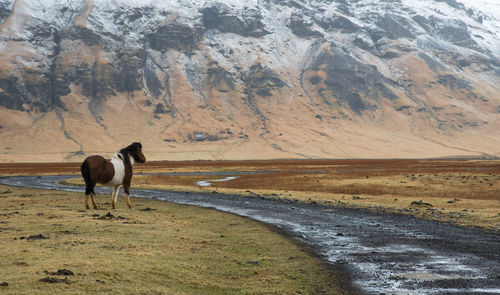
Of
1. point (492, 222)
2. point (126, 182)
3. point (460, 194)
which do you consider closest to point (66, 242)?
point (126, 182)

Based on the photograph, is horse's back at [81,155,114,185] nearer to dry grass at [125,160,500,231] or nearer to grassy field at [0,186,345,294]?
grassy field at [0,186,345,294]

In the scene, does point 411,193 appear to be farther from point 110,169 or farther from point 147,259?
point 147,259

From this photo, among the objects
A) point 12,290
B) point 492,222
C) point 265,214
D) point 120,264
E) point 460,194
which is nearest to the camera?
point 12,290

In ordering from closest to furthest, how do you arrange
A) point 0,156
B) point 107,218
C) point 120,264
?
point 120,264 → point 107,218 → point 0,156

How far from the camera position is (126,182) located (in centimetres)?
2719

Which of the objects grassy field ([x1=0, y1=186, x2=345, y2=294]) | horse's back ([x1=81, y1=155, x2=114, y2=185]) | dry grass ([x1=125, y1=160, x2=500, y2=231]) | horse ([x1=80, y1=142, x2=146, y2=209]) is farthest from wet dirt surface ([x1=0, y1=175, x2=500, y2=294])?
horse's back ([x1=81, y1=155, x2=114, y2=185])

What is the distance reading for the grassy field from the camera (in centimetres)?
1086

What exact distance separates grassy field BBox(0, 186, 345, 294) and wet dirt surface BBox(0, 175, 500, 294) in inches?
51.0

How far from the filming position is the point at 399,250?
1777 cm

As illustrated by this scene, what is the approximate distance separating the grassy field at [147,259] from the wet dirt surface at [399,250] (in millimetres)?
1295

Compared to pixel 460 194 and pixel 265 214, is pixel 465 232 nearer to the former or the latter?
pixel 265 214

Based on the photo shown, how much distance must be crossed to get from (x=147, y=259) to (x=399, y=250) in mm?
9215

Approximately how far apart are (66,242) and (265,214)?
16290 mm

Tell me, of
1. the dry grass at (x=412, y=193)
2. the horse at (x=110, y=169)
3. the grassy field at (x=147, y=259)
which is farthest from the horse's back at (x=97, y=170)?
the dry grass at (x=412, y=193)
